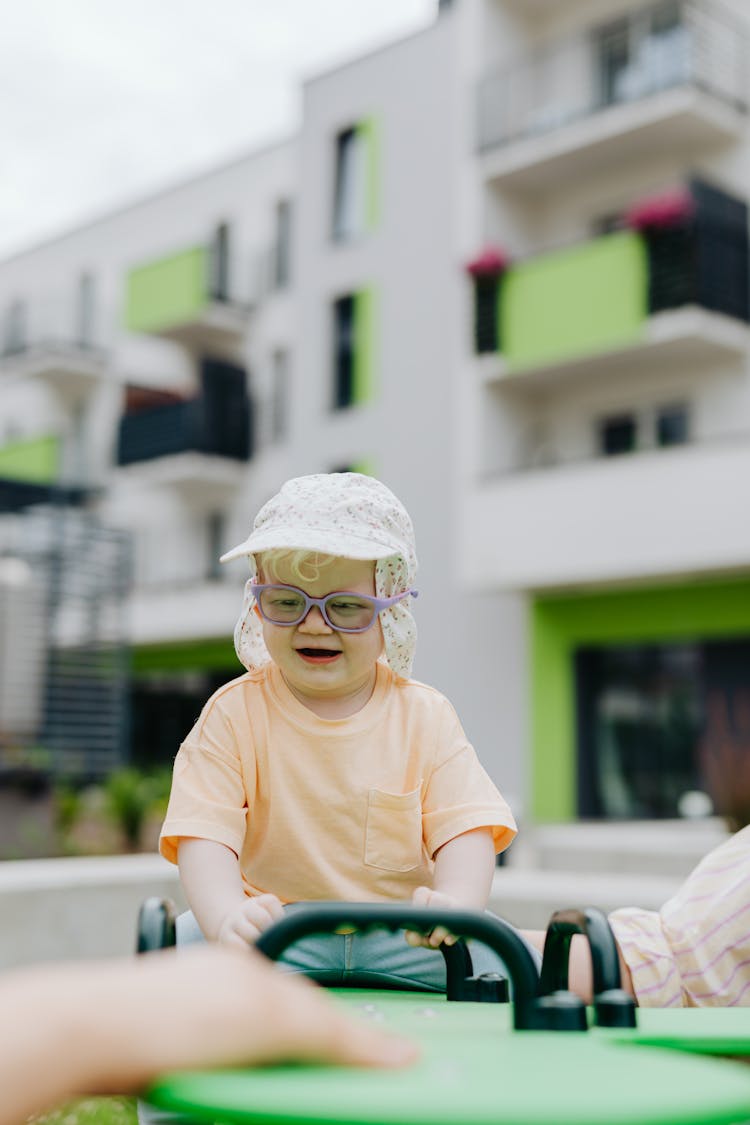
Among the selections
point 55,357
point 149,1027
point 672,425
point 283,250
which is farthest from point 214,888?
point 55,357

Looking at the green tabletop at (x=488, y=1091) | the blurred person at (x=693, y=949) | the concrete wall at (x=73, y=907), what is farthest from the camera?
the concrete wall at (x=73, y=907)

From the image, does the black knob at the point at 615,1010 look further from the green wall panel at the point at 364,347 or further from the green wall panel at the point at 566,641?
the green wall panel at the point at 364,347

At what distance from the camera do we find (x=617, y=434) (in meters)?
16.1

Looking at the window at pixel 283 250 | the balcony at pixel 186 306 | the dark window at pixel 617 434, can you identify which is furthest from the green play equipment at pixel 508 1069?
the balcony at pixel 186 306

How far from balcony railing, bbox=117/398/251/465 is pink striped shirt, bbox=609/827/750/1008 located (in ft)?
65.8

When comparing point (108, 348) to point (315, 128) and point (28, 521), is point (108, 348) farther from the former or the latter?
point (28, 521)

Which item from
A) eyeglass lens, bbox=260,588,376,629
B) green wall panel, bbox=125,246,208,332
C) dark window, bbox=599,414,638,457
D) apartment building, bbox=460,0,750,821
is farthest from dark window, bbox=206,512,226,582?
eyeglass lens, bbox=260,588,376,629

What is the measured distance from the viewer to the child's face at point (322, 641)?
7.13ft

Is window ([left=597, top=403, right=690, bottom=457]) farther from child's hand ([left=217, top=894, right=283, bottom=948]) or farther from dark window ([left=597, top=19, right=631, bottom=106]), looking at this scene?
child's hand ([left=217, top=894, right=283, bottom=948])

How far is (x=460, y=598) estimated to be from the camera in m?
17.3

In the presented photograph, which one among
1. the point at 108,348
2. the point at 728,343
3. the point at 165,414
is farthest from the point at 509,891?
the point at 108,348

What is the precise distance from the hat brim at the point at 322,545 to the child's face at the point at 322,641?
4 cm

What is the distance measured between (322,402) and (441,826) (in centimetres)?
1792

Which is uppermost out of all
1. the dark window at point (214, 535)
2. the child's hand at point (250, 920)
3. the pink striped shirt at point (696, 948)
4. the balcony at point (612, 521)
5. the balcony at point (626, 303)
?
the balcony at point (626, 303)
